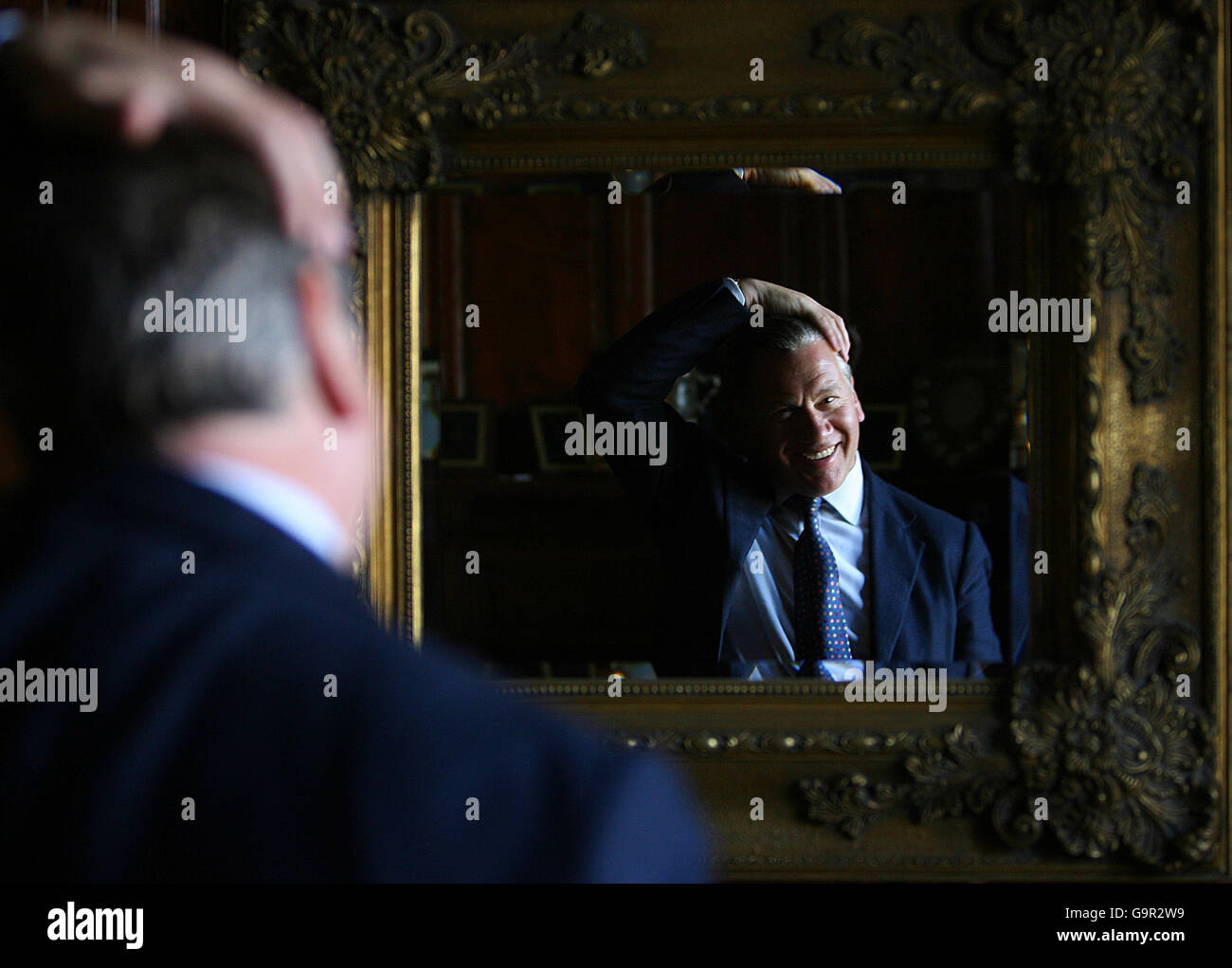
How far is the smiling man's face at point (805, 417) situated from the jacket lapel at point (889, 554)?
9cm

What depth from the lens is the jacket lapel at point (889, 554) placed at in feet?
8.60

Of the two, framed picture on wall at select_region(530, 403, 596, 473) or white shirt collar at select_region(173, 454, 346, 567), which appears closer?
white shirt collar at select_region(173, 454, 346, 567)

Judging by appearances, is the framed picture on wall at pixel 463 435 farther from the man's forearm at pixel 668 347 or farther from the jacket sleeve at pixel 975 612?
the jacket sleeve at pixel 975 612

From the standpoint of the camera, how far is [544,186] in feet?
8.61

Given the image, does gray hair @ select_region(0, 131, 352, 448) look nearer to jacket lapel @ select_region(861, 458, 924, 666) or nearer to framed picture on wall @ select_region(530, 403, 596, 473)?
framed picture on wall @ select_region(530, 403, 596, 473)

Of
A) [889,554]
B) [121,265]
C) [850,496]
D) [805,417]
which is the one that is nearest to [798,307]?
[805,417]

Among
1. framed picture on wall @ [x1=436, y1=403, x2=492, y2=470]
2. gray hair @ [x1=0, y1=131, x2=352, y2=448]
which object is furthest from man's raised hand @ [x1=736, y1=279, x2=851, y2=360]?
gray hair @ [x1=0, y1=131, x2=352, y2=448]

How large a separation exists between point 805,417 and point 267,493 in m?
2.18

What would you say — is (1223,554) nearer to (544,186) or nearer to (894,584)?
(894,584)

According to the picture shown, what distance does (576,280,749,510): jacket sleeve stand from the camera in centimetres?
261

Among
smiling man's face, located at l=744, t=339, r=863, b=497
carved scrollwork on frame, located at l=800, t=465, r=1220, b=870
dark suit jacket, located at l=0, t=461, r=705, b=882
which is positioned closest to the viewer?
dark suit jacket, located at l=0, t=461, r=705, b=882

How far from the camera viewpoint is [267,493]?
1.88 ft
